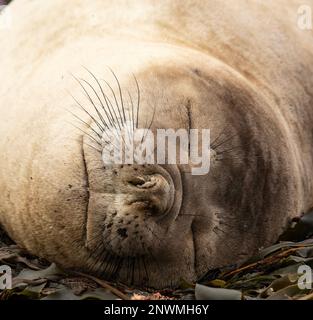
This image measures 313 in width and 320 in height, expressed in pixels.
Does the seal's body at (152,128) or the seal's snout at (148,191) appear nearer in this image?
the seal's snout at (148,191)

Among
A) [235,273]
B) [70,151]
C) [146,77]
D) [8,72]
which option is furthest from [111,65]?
[235,273]

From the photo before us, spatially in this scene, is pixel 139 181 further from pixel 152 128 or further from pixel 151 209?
pixel 152 128

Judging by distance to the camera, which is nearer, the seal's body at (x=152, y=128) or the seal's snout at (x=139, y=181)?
the seal's snout at (x=139, y=181)

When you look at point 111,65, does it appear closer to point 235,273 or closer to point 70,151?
point 70,151

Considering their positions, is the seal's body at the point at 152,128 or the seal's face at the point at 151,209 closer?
the seal's face at the point at 151,209

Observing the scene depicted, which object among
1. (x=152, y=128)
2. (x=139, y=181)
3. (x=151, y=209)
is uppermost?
(x=152, y=128)

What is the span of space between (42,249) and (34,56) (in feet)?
3.36

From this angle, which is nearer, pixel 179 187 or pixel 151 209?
pixel 151 209

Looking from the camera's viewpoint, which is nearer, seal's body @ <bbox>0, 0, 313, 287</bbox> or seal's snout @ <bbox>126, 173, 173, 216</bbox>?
seal's snout @ <bbox>126, 173, 173, 216</bbox>

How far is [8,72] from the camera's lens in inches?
178

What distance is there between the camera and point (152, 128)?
147 inches

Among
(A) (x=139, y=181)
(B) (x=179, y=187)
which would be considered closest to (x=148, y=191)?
(A) (x=139, y=181)

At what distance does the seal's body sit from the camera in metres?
3.71

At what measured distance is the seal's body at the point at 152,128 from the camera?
3715 millimetres
